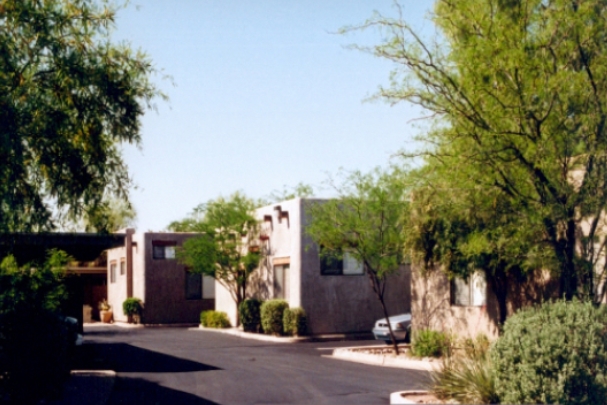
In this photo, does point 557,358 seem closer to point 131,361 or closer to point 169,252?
point 131,361

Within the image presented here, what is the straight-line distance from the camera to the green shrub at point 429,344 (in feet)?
68.6

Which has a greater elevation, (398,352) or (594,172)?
(594,172)

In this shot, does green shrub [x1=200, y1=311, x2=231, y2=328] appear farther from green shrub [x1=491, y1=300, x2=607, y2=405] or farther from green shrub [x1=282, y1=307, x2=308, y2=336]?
green shrub [x1=491, y1=300, x2=607, y2=405]

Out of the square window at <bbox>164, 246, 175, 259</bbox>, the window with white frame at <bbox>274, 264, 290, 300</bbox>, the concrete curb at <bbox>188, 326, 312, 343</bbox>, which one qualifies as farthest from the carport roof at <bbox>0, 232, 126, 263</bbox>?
the square window at <bbox>164, 246, 175, 259</bbox>

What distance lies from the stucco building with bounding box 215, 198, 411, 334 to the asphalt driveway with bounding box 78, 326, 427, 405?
2.41 m

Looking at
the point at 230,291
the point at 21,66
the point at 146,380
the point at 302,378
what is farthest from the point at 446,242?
the point at 230,291

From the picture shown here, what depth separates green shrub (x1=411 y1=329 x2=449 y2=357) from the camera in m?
20.9

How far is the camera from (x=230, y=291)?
121 feet

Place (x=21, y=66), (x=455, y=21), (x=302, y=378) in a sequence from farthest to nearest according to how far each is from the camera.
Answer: (x=302, y=378)
(x=455, y=21)
(x=21, y=66)

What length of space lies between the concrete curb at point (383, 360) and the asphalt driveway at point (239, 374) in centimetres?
58

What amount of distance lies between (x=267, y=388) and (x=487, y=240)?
201 inches

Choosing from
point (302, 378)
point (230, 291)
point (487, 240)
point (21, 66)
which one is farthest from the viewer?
point (230, 291)

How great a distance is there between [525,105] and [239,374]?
29.2 feet

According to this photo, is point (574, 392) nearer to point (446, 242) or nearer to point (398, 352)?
point (446, 242)
